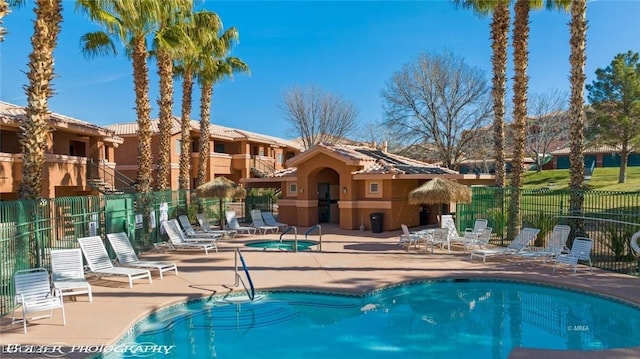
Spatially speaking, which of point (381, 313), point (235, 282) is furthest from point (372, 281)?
point (235, 282)

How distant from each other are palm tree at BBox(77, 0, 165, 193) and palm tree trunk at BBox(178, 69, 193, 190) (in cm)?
541

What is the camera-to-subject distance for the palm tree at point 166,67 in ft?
64.4

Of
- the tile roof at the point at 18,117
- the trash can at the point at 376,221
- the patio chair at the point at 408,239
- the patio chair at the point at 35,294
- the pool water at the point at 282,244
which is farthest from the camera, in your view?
the trash can at the point at 376,221

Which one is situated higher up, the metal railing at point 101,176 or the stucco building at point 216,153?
the stucco building at point 216,153

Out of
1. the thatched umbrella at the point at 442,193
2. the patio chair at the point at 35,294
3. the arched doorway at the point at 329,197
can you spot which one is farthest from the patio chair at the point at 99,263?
the arched doorway at the point at 329,197

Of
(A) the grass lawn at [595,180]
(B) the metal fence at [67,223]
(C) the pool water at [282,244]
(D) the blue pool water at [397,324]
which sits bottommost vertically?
(D) the blue pool water at [397,324]

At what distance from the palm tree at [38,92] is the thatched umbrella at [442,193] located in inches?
532

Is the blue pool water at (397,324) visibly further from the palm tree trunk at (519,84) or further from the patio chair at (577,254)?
the palm tree trunk at (519,84)

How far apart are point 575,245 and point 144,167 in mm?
17467

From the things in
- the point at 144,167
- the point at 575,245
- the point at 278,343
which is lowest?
the point at 278,343

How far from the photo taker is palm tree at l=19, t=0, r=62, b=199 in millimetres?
12500

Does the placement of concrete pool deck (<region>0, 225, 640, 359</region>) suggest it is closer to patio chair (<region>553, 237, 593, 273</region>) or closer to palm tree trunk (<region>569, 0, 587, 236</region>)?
patio chair (<region>553, 237, 593, 273</region>)

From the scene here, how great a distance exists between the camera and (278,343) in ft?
28.0

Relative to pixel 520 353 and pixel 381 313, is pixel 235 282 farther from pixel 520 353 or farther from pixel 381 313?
pixel 520 353
